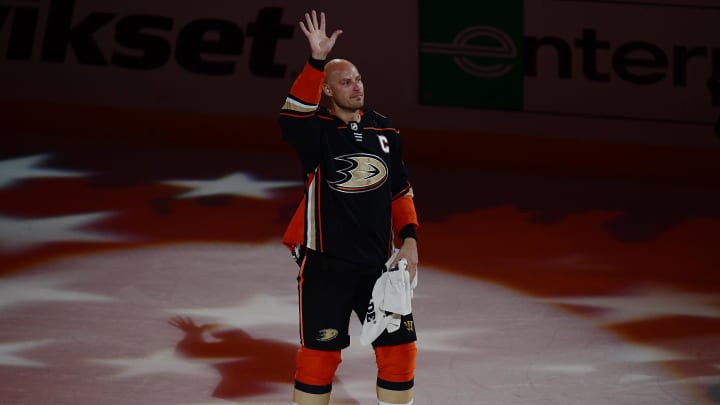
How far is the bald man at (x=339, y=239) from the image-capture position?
3.94 metres

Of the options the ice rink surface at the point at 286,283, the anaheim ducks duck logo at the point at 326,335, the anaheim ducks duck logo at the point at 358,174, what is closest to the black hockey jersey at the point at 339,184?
the anaheim ducks duck logo at the point at 358,174

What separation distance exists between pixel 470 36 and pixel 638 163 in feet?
5.34

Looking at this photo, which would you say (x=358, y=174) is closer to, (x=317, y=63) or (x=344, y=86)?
(x=344, y=86)

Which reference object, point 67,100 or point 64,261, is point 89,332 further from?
point 67,100

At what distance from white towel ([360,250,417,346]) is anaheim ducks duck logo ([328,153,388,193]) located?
0.30 meters

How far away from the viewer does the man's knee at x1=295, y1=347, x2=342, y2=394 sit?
155 inches

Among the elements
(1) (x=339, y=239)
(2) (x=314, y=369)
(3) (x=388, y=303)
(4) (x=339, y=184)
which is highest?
(4) (x=339, y=184)

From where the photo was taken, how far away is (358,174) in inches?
156

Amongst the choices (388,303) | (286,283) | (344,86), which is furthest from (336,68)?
(286,283)

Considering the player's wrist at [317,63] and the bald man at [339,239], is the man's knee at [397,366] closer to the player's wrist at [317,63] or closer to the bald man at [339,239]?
the bald man at [339,239]

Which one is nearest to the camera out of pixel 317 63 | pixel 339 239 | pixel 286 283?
pixel 317 63

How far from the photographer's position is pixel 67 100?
9.06 m

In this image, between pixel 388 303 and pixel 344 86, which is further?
pixel 344 86

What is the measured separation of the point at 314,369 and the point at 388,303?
0.37 metres
